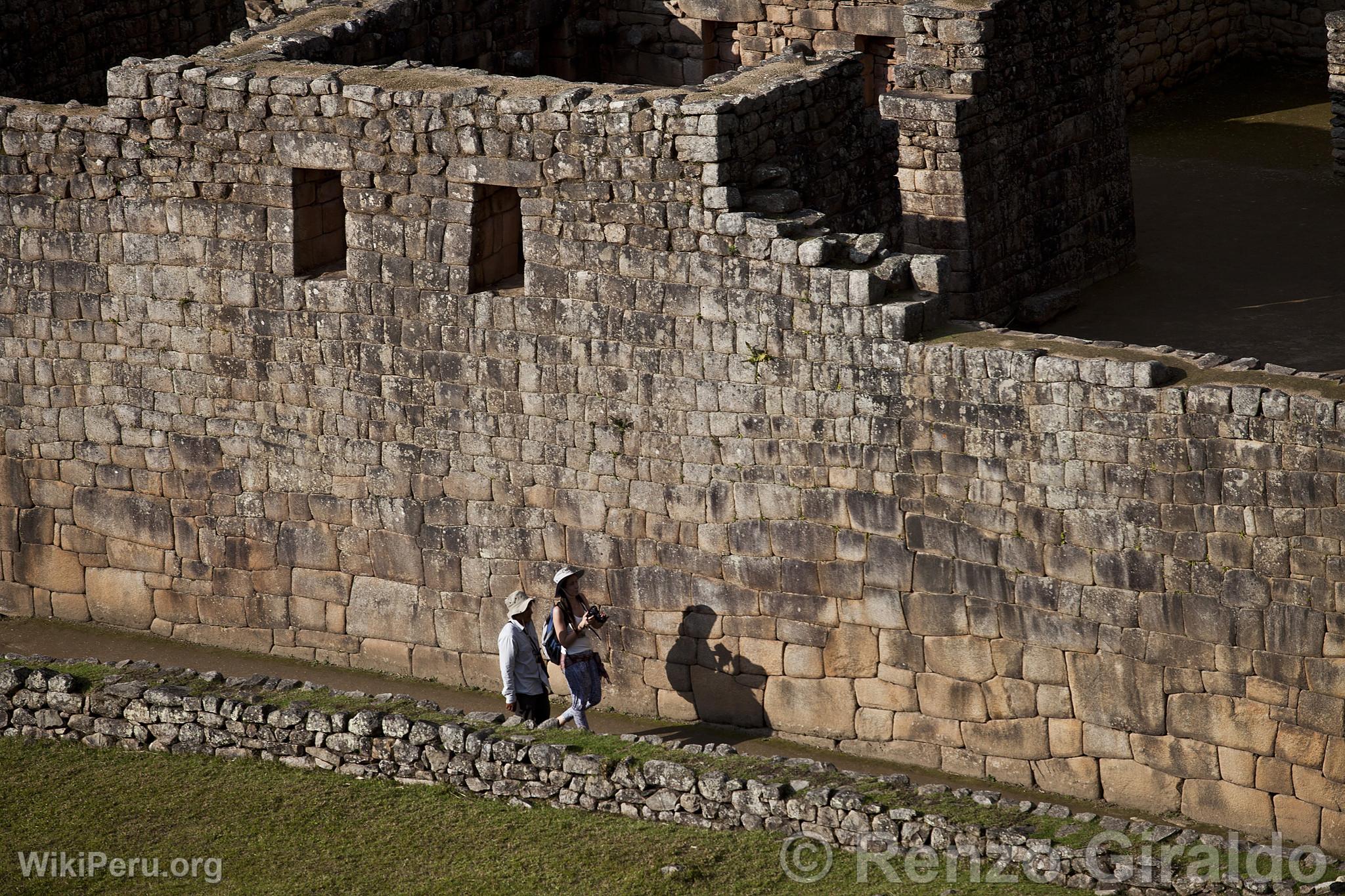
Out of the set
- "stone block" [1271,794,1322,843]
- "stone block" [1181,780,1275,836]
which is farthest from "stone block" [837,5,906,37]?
"stone block" [1271,794,1322,843]

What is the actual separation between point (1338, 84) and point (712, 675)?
32.7 feet

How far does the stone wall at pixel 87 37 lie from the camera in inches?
757

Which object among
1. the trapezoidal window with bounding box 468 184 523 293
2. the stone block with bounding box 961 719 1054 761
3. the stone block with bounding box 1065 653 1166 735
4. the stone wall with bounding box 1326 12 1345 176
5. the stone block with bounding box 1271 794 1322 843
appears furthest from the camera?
the stone wall with bounding box 1326 12 1345 176

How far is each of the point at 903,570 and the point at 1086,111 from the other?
21.1 feet

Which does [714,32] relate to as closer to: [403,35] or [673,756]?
[403,35]

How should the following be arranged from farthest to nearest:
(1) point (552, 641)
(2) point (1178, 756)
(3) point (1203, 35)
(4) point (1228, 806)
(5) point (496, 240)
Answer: (3) point (1203, 35), (5) point (496, 240), (1) point (552, 641), (2) point (1178, 756), (4) point (1228, 806)

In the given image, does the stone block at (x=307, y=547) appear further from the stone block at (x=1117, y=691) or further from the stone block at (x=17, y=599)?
the stone block at (x=1117, y=691)

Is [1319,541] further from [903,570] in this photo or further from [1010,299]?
[1010,299]

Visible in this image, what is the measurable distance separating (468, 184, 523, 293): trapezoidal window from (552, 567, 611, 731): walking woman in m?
2.13

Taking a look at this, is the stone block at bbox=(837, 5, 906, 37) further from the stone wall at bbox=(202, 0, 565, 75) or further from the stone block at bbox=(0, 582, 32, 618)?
the stone block at bbox=(0, 582, 32, 618)

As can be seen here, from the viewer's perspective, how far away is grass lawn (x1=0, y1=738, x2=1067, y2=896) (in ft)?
39.7

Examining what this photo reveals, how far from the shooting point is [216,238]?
1578 cm

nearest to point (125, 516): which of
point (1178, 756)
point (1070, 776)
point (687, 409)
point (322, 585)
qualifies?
point (322, 585)

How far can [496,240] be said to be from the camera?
15.2 m
